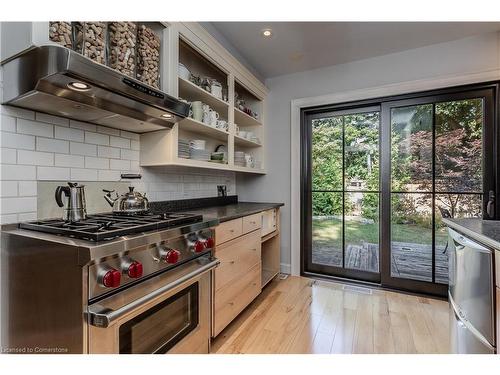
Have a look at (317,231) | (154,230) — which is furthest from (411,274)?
(154,230)

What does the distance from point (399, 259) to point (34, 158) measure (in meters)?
3.15

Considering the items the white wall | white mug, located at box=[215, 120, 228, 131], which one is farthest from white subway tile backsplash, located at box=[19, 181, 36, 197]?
the white wall

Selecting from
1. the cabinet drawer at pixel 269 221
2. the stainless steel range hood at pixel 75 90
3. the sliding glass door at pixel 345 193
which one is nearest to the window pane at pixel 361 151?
the sliding glass door at pixel 345 193

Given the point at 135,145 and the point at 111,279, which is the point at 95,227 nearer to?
the point at 111,279

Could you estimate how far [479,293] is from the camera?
1.19m

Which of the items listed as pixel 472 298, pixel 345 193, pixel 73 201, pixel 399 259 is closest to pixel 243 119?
pixel 345 193

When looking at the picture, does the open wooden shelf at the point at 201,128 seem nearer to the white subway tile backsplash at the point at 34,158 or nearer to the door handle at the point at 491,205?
the white subway tile backsplash at the point at 34,158

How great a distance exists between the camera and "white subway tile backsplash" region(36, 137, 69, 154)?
1.30 metres

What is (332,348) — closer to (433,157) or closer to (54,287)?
(54,287)

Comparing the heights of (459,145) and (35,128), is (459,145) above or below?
above

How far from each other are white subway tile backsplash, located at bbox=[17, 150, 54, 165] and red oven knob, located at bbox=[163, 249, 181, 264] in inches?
32.1

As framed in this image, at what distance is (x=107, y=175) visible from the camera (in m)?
1.64
